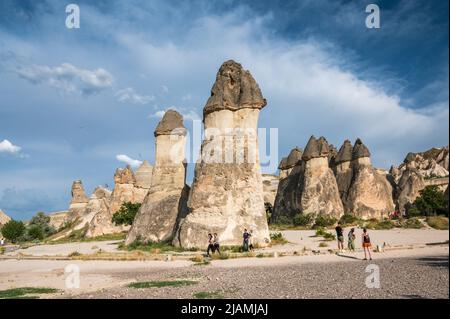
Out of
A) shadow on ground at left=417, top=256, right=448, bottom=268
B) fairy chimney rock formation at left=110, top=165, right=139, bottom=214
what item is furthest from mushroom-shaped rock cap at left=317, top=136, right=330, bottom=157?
shadow on ground at left=417, top=256, right=448, bottom=268

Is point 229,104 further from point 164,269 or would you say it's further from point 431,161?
point 431,161

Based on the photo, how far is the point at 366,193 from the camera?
39844mm

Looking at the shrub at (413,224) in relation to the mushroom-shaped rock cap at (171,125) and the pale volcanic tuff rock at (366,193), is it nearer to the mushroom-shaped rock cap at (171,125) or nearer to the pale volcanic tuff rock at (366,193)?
the pale volcanic tuff rock at (366,193)

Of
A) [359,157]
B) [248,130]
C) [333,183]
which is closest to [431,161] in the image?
[359,157]

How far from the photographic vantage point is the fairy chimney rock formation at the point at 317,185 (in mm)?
37156

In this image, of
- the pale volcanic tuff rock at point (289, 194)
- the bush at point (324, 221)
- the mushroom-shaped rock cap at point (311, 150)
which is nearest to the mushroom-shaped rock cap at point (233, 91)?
the bush at point (324, 221)

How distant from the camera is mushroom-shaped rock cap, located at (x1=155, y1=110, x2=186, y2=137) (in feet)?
93.7

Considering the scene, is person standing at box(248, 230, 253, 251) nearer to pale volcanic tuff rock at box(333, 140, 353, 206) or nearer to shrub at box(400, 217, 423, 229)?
shrub at box(400, 217, 423, 229)

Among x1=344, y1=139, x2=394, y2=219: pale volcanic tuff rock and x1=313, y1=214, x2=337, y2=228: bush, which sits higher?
x1=344, y1=139, x2=394, y2=219: pale volcanic tuff rock

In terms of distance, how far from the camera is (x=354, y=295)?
25.1 ft

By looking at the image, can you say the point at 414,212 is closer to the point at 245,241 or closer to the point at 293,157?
the point at 293,157

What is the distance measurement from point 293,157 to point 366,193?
10144mm

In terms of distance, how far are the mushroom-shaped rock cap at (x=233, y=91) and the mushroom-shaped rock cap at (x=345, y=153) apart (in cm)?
2335
